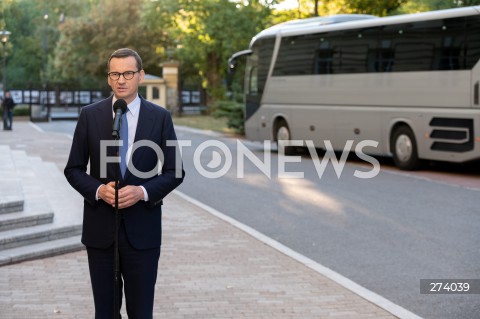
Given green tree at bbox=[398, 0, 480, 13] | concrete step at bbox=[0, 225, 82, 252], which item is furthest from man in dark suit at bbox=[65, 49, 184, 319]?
green tree at bbox=[398, 0, 480, 13]

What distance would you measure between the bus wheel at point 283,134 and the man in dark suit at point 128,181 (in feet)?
71.3

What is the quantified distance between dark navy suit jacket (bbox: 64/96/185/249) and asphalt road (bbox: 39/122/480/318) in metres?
3.40

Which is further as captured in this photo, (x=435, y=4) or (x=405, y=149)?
(x=435, y=4)

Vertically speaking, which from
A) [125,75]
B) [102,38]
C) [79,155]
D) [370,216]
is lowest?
[370,216]

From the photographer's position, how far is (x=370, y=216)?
1402cm

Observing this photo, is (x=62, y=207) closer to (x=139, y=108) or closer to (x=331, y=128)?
(x=139, y=108)

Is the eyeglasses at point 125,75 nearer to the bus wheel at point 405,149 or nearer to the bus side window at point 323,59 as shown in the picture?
the bus wheel at point 405,149

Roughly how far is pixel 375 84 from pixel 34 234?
1420cm

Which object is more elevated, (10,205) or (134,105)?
(134,105)

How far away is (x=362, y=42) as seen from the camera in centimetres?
2397

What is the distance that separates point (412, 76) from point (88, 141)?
17617 mm

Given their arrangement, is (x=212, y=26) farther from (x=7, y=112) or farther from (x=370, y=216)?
(x=370, y=216)
